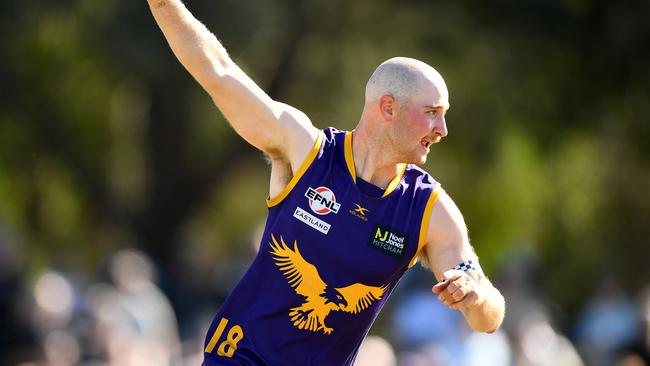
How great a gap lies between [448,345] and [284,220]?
6.15 meters

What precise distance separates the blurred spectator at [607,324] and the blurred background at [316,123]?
70 centimetres

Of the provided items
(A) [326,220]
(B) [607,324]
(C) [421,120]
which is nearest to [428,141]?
(C) [421,120]

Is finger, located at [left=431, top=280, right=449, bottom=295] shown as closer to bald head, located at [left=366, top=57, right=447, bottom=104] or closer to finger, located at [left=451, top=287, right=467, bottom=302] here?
finger, located at [left=451, top=287, right=467, bottom=302]

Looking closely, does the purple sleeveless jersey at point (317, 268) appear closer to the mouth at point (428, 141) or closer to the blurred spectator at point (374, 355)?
the mouth at point (428, 141)

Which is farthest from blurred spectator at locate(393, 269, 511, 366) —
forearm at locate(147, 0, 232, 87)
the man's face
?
forearm at locate(147, 0, 232, 87)

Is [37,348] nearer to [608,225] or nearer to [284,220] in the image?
[284,220]

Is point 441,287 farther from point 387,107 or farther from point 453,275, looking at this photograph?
point 387,107

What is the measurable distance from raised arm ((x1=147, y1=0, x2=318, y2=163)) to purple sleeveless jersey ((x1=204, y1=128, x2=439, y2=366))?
4.9 inches

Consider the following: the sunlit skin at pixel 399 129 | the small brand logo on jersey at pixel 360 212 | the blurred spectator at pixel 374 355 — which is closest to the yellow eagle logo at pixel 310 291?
the small brand logo on jersey at pixel 360 212

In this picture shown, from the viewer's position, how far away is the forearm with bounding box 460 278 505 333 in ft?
18.1

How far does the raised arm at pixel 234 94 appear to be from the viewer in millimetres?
5746

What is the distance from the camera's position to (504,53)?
1936cm

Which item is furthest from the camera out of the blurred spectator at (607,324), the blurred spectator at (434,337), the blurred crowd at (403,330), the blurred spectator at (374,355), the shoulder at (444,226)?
the blurred spectator at (607,324)

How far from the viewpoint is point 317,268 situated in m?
5.75
